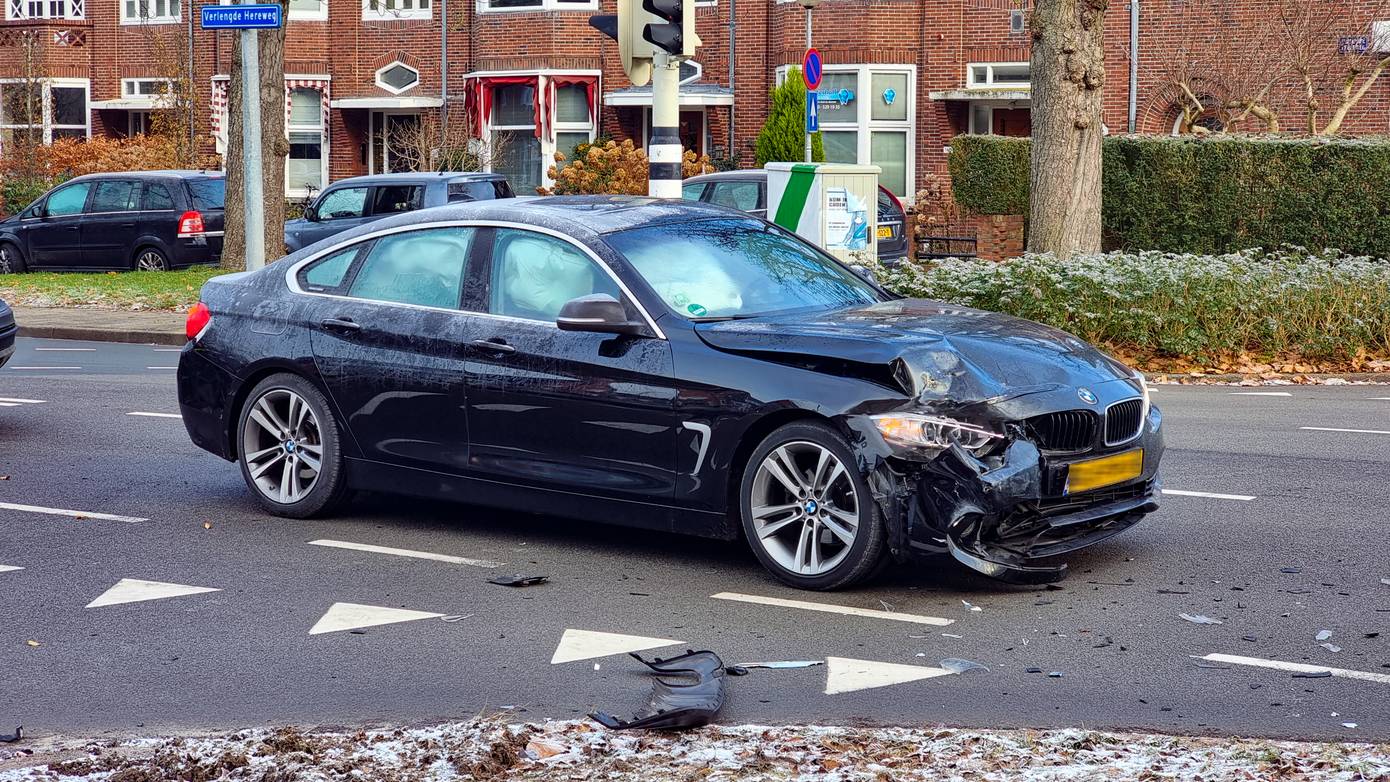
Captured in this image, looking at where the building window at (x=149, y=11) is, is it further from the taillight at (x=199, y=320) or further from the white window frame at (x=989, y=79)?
the taillight at (x=199, y=320)

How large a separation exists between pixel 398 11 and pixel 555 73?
4.49m

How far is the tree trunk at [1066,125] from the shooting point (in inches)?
661

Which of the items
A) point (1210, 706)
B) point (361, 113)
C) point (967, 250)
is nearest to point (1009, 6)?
point (967, 250)

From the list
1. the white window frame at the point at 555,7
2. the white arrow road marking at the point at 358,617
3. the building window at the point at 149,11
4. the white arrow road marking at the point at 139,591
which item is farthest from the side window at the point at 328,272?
the building window at the point at 149,11

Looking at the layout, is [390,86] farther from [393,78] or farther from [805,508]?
[805,508]

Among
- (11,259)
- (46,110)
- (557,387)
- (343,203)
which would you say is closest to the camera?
(557,387)

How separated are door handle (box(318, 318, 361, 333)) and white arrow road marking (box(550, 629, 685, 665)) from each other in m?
2.35

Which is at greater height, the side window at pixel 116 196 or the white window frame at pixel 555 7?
the white window frame at pixel 555 7

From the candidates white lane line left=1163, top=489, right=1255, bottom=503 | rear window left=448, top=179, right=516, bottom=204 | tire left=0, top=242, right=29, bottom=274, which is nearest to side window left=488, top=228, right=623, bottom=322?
white lane line left=1163, top=489, right=1255, bottom=503

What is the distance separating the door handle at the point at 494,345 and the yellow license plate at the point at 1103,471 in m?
2.42

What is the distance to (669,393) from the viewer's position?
707cm

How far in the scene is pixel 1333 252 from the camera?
56.6 ft

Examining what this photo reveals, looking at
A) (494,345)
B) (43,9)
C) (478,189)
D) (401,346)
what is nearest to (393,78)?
(43,9)

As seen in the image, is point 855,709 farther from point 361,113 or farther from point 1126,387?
point 361,113
